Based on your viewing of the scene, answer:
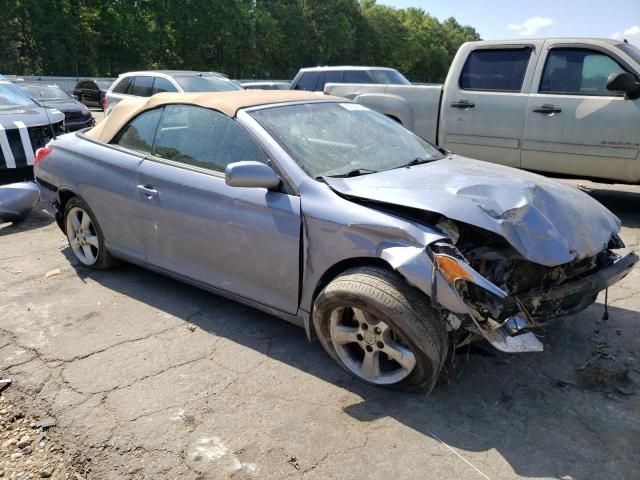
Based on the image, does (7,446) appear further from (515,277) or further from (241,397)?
(515,277)

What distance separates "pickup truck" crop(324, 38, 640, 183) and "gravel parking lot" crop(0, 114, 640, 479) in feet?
8.93

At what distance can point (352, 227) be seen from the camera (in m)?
2.90

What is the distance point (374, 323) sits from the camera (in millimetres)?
2879

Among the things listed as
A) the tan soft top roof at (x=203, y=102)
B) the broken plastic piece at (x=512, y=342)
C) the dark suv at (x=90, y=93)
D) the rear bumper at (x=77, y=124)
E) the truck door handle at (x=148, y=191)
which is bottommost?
the dark suv at (x=90, y=93)

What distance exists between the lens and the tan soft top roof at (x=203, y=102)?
3710mm

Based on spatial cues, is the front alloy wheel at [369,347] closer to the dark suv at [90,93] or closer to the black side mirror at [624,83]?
the black side mirror at [624,83]

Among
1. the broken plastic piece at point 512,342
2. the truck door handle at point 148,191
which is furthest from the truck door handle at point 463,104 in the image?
the broken plastic piece at point 512,342

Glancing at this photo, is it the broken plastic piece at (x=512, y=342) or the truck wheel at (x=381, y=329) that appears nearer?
the broken plastic piece at (x=512, y=342)

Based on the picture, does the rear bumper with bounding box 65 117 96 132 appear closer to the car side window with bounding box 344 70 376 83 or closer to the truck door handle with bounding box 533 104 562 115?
the car side window with bounding box 344 70 376 83

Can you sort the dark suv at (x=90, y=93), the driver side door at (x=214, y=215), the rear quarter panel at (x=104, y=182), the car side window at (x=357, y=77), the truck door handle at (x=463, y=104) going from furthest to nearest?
the dark suv at (x=90, y=93)
the car side window at (x=357, y=77)
the truck door handle at (x=463, y=104)
the rear quarter panel at (x=104, y=182)
the driver side door at (x=214, y=215)

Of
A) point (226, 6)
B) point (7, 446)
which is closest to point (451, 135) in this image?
point (7, 446)

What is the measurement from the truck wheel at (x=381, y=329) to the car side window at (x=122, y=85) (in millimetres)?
10102

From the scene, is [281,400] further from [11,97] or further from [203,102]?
[11,97]

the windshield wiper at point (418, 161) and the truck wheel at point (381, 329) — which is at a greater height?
the windshield wiper at point (418, 161)
